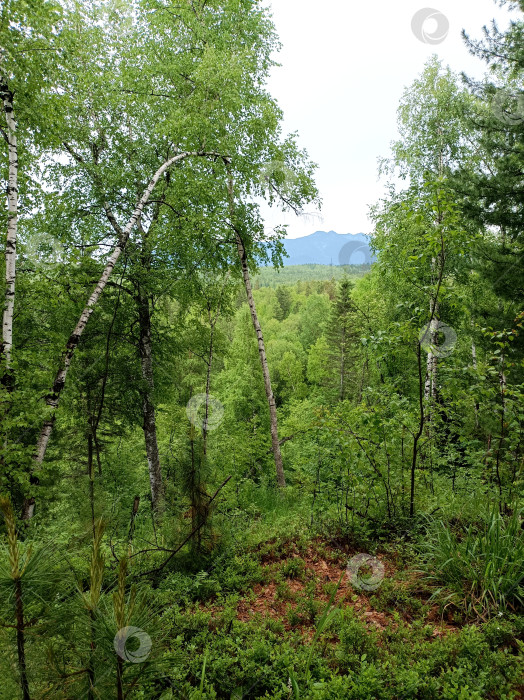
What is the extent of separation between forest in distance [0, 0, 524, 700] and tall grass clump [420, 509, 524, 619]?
0.02 meters

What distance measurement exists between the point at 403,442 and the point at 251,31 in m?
10.5

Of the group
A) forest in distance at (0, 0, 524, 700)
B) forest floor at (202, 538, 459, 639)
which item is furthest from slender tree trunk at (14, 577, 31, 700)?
forest floor at (202, 538, 459, 639)

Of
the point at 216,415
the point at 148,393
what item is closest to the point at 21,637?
the point at 148,393

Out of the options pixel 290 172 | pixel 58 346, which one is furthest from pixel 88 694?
pixel 290 172

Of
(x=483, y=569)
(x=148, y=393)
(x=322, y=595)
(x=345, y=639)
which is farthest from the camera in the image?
(x=148, y=393)

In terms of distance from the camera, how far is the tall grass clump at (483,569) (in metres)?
2.93

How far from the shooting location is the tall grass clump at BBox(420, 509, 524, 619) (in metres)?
2.93

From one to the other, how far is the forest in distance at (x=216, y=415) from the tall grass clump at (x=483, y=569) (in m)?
0.02

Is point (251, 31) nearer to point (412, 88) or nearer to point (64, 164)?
point (64, 164)

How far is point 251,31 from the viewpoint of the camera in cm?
909

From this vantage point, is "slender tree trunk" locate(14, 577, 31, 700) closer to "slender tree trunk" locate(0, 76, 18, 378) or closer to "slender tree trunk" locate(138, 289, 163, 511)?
"slender tree trunk" locate(0, 76, 18, 378)

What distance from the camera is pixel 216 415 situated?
14.0 meters

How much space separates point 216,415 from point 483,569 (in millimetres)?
11452

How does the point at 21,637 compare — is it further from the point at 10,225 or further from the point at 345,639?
the point at 10,225
